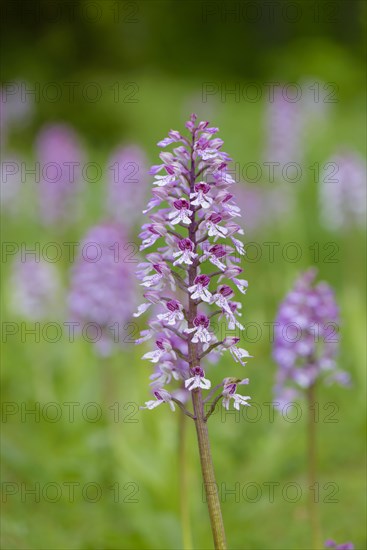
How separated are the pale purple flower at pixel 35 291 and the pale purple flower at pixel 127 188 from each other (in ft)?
2.92

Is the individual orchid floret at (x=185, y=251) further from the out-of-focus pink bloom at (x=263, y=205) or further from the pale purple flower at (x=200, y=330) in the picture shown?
the out-of-focus pink bloom at (x=263, y=205)

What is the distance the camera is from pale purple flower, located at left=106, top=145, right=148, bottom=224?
24.3 ft

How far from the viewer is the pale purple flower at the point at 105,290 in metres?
5.01

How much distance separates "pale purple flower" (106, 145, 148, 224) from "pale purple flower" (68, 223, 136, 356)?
7.27 ft

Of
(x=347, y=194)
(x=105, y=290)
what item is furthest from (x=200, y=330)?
→ (x=347, y=194)

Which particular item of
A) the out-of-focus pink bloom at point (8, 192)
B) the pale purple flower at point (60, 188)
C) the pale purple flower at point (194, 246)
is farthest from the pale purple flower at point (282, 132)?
the pale purple flower at point (194, 246)

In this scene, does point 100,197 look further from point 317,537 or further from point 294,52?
point 294,52

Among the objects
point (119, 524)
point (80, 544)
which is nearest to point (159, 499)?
point (119, 524)

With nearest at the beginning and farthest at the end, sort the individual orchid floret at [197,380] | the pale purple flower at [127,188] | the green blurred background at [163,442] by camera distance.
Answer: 1. the individual orchid floret at [197,380]
2. the green blurred background at [163,442]
3. the pale purple flower at [127,188]

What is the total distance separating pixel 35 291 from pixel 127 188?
1348mm

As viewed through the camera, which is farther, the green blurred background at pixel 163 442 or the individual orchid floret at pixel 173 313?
the green blurred background at pixel 163 442

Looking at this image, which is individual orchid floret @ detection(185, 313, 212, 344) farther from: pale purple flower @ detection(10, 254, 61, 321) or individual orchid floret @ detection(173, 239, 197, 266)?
pale purple flower @ detection(10, 254, 61, 321)

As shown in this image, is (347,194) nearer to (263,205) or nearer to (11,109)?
(263,205)

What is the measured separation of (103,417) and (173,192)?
317 centimetres
